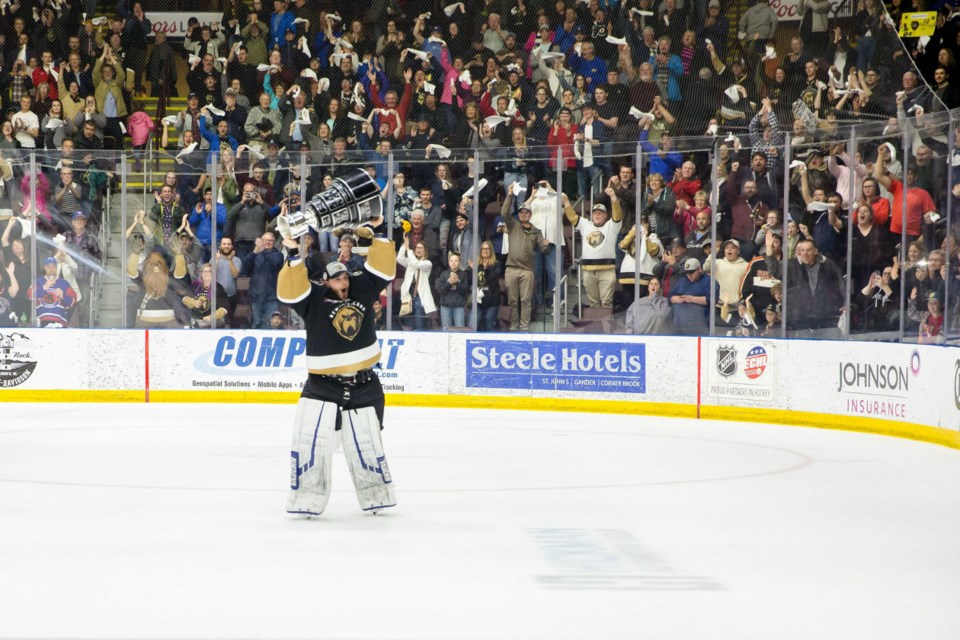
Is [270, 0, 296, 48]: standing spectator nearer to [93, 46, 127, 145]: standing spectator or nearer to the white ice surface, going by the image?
[93, 46, 127, 145]: standing spectator

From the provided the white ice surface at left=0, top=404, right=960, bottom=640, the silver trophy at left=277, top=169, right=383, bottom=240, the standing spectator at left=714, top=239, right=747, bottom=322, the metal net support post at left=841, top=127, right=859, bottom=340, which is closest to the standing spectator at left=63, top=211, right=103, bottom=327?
the white ice surface at left=0, top=404, right=960, bottom=640

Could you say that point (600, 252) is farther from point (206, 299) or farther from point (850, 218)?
point (206, 299)

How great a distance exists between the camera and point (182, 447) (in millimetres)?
10336

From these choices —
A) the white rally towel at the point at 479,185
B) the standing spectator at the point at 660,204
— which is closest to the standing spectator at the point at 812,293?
the standing spectator at the point at 660,204

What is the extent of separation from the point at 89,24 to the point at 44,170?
176 inches

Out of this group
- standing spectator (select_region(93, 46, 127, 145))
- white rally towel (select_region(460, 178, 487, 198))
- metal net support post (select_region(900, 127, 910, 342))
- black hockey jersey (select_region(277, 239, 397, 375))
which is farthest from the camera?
standing spectator (select_region(93, 46, 127, 145))

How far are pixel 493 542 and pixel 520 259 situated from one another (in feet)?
27.2

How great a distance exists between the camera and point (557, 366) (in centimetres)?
1426

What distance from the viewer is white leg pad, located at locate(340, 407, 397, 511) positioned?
6848 mm

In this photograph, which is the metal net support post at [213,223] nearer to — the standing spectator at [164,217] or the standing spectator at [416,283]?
the standing spectator at [164,217]

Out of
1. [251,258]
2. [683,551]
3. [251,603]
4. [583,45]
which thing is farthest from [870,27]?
[251,603]

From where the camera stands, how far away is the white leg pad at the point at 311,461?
677 centimetres

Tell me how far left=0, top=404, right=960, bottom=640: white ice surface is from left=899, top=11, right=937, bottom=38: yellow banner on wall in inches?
141

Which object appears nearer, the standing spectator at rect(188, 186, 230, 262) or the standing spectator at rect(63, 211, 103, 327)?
the standing spectator at rect(63, 211, 103, 327)
